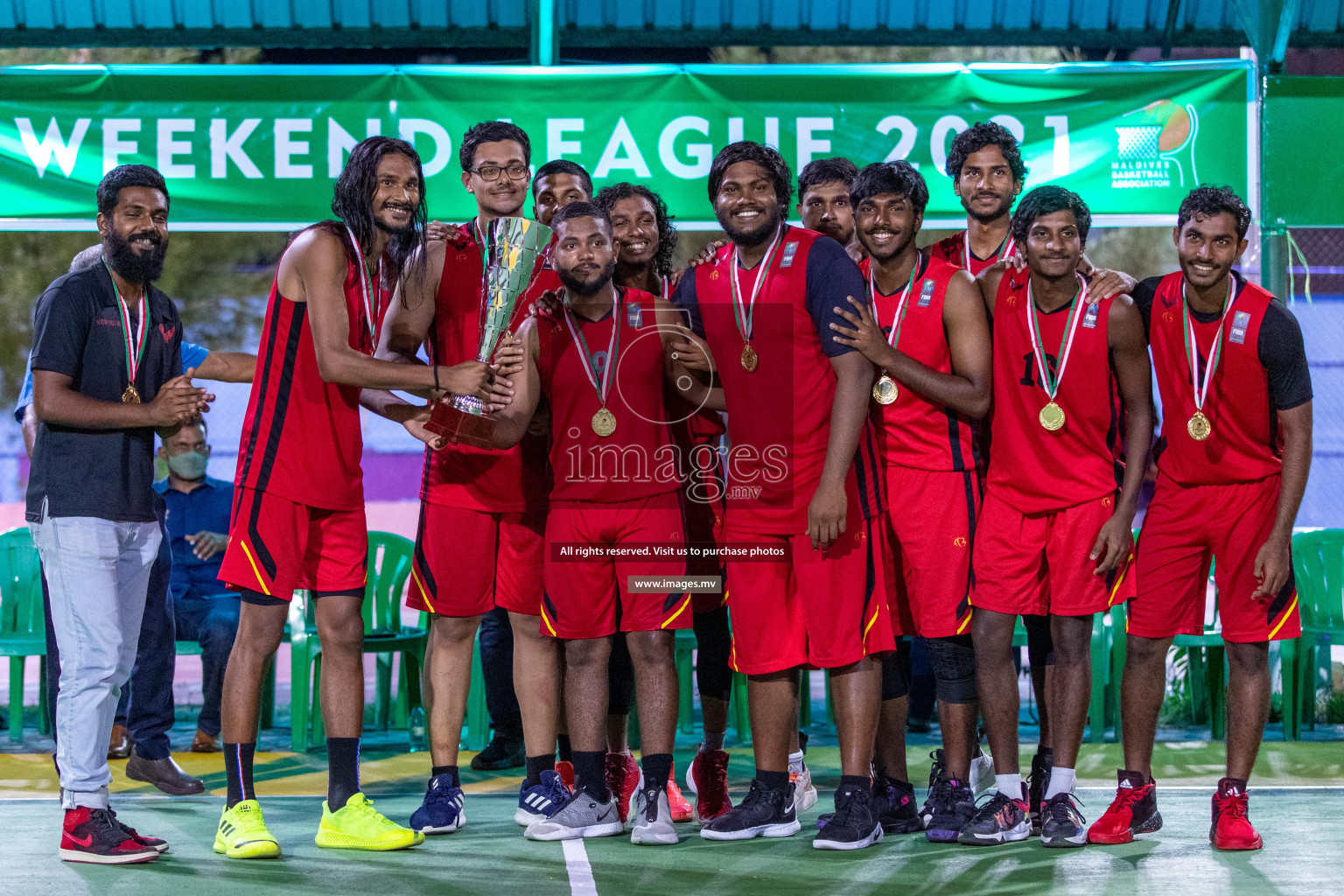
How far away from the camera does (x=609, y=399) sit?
5031mm

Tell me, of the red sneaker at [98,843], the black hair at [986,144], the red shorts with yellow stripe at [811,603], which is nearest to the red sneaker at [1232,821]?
the red shorts with yellow stripe at [811,603]

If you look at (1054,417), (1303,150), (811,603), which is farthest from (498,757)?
(1303,150)

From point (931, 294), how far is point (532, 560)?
1835 mm

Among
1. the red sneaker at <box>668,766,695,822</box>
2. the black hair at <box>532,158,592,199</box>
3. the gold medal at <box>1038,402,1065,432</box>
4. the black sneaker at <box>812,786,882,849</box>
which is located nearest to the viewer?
the black sneaker at <box>812,786,882,849</box>

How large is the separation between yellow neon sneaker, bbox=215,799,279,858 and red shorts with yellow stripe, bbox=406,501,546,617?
3.16ft

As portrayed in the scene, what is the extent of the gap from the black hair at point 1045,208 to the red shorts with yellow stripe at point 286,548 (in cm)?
272

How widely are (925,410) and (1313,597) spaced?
3.89 meters

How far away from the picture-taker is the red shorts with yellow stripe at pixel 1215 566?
16.2ft

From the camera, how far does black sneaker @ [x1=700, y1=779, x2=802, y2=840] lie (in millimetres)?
4910

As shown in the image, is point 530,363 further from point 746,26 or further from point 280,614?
point 746,26

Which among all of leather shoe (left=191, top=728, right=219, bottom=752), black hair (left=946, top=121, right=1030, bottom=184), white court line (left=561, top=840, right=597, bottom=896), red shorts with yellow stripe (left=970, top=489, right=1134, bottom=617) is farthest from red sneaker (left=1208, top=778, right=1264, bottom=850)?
leather shoe (left=191, top=728, right=219, bottom=752)

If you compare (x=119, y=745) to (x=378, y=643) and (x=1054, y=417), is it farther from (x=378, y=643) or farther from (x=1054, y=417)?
(x=1054, y=417)

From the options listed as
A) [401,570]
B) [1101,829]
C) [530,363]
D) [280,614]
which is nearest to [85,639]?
[280,614]

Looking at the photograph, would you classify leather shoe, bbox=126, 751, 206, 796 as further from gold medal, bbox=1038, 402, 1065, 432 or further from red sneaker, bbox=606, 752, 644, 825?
gold medal, bbox=1038, 402, 1065, 432
